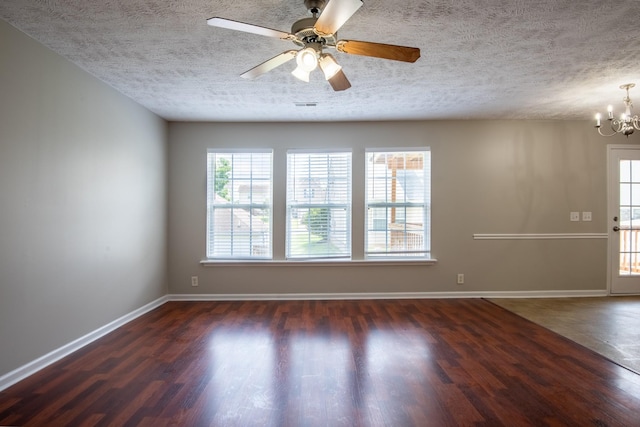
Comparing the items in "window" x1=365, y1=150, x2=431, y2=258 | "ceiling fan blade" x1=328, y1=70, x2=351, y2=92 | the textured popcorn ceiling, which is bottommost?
"window" x1=365, y1=150, x2=431, y2=258

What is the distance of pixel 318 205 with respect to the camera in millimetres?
4852

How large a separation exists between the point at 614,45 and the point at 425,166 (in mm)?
2416

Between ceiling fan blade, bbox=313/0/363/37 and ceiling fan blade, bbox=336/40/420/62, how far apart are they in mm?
143

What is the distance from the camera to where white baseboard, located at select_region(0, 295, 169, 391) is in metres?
2.41

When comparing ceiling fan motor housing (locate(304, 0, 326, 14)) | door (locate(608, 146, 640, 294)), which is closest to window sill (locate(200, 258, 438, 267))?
door (locate(608, 146, 640, 294))

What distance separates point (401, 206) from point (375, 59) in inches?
93.6

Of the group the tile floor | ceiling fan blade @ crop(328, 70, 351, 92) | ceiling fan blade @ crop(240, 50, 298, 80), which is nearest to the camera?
ceiling fan blade @ crop(240, 50, 298, 80)

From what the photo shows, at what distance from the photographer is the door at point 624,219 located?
16.1 ft

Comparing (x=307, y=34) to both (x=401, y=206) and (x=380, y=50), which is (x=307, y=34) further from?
(x=401, y=206)

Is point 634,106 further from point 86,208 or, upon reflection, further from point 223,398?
point 86,208

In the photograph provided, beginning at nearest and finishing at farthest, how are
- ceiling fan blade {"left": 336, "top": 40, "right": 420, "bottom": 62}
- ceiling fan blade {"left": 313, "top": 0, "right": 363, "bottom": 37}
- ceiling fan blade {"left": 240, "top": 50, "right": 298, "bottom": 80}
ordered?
ceiling fan blade {"left": 313, "top": 0, "right": 363, "bottom": 37} < ceiling fan blade {"left": 336, "top": 40, "right": 420, "bottom": 62} < ceiling fan blade {"left": 240, "top": 50, "right": 298, "bottom": 80}

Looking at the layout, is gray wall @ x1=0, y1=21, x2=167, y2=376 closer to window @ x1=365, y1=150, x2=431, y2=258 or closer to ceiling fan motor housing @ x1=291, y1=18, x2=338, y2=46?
ceiling fan motor housing @ x1=291, y1=18, x2=338, y2=46

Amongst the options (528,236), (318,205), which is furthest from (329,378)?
(528,236)

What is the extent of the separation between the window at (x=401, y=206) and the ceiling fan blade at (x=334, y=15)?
304 cm
